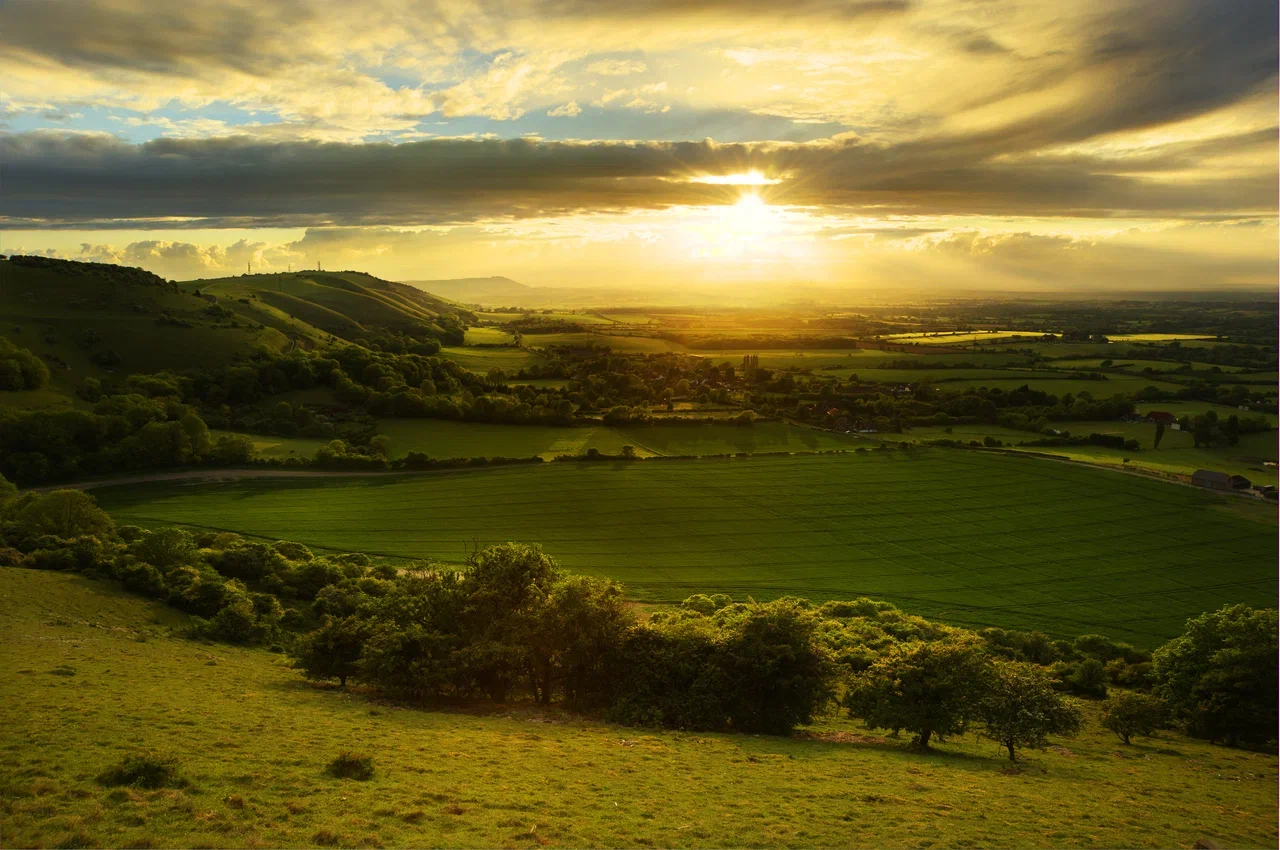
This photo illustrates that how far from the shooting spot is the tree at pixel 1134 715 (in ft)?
110

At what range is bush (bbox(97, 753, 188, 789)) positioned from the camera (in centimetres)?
1733

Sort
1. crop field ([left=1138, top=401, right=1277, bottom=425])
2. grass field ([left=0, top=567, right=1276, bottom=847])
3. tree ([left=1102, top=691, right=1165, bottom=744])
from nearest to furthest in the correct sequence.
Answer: grass field ([left=0, top=567, right=1276, bottom=847])
tree ([left=1102, top=691, right=1165, bottom=744])
crop field ([left=1138, top=401, right=1277, bottom=425])

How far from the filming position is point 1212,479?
77.2 meters

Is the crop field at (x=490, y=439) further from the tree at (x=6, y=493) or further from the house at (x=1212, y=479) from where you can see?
the house at (x=1212, y=479)

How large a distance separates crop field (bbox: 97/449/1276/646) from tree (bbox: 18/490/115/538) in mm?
14783

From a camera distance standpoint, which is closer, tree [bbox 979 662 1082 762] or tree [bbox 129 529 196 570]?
tree [bbox 979 662 1082 762]

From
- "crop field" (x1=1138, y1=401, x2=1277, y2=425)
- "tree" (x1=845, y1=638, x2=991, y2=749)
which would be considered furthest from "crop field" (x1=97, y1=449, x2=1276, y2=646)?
"tree" (x1=845, y1=638, x2=991, y2=749)

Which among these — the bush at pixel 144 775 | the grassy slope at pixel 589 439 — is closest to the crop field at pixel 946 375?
the grassy slope at pixel 589 439

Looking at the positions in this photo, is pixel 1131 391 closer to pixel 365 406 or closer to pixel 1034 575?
pixel 1034 575

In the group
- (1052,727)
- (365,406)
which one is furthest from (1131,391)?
(365,406)

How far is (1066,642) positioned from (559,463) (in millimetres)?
58847

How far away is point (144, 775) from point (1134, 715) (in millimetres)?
39132

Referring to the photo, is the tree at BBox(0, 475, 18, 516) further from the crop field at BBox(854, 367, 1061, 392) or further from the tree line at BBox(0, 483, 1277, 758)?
the crop field at BBox(854, 367, 1061, 392)

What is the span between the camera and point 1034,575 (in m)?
61.0
